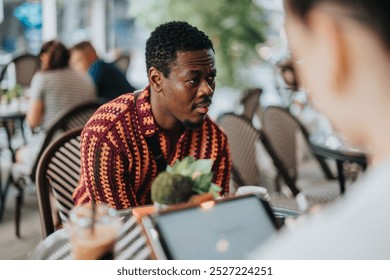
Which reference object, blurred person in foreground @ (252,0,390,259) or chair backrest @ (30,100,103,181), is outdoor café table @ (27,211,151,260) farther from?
chair backrest @ (30,100,103,181)

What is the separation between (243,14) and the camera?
4.40 metres

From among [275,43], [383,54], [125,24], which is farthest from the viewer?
[125,24]

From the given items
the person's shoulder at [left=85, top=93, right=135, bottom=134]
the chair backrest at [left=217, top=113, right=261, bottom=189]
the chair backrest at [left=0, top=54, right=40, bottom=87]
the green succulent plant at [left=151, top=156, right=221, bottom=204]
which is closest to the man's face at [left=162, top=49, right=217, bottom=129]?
the person's shoulder at [left=85, top=93, right=135, bottom=134]

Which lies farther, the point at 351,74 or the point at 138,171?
the point at 138,171

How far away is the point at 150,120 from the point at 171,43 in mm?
233

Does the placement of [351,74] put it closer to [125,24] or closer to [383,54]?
[383,54]

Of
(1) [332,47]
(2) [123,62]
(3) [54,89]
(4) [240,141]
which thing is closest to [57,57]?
(3) [54,89]

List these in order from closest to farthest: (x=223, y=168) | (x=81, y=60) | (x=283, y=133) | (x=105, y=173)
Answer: (x=105, y=173) < (x=223, y=168) < (x=283, y=133) < (x=81, y=60)

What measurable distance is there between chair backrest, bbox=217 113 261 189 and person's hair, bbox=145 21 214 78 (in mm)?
846

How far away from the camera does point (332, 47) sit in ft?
1.56

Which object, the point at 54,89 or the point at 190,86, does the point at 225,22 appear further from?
the point at 190,86

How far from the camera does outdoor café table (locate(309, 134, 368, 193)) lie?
7.07 ft

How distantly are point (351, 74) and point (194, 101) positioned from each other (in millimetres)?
799
